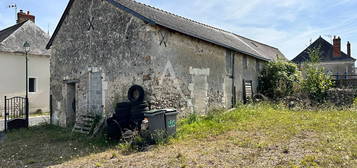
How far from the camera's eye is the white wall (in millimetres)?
15078

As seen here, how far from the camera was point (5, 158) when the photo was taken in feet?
20.6

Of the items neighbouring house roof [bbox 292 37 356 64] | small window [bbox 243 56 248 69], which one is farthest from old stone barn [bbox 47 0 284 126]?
neighbouring house roof [bbox 292 37 356 64]

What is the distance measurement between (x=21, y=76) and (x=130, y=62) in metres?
11.3

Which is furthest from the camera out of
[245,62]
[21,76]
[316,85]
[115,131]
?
[21,76]

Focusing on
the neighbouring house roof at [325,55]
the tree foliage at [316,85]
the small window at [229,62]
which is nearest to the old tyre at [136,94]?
the small window at [229,62]

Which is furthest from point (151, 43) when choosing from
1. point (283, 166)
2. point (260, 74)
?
point (260, 74)

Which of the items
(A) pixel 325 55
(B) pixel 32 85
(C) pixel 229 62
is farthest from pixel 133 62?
(A) pixel 325 55

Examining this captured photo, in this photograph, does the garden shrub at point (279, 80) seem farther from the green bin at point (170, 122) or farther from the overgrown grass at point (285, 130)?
the green bin at point (170, 122)

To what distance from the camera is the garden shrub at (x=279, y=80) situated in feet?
44.5

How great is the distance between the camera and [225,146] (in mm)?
5938

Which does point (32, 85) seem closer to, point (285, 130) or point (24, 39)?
point (24, 39)

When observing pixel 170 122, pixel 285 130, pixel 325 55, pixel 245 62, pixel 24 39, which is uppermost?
pixel 325 55

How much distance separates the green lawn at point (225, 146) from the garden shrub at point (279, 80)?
4282mm

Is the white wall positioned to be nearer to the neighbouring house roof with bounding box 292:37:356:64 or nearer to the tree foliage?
the tree foliage
